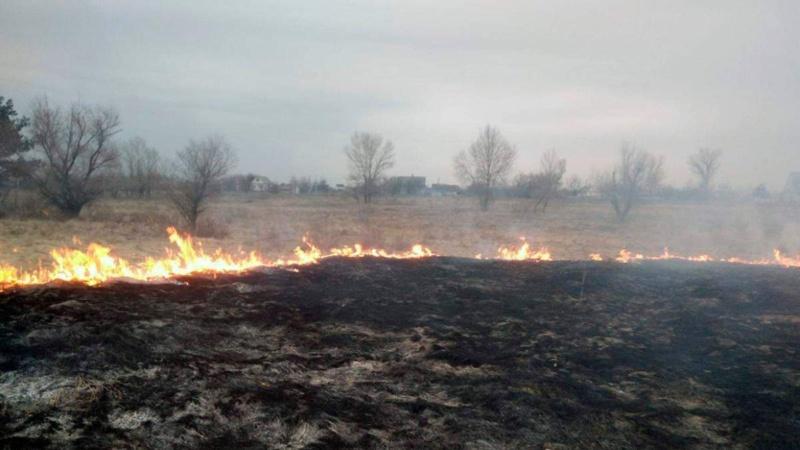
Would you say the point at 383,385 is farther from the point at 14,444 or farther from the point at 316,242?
the point at 316,242

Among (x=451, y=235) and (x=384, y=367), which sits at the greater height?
(x=384, y=367)

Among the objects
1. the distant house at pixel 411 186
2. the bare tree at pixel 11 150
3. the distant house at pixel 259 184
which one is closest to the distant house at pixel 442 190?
the distant house at pixel 411 186

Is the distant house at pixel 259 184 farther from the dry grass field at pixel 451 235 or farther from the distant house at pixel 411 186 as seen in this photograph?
the dry grass field at pixel 451 235

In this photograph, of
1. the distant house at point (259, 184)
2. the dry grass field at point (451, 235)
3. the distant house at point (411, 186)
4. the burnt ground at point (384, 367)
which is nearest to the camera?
the burnt ground at point (384, 367)

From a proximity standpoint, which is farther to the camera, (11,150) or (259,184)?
(259,184)

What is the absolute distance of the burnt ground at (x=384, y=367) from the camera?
319cm

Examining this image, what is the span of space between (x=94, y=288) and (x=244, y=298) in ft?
4.85

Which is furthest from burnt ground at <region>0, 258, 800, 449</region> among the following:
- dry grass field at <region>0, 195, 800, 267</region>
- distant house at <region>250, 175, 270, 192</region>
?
distant house at <region>250, 175, 270, 192</region>

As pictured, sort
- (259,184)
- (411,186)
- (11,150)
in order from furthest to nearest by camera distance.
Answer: (259,184), (411,186), (11,150)

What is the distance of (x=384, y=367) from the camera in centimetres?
432

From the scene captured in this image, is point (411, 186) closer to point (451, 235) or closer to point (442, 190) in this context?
point (442, 190)

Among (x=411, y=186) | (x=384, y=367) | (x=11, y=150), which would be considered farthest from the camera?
(x=411, y=186)

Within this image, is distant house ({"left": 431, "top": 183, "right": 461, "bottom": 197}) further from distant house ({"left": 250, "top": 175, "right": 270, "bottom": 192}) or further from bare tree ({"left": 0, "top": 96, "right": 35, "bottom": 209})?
bare tree ({"left": 0, "top": 96, "right": 35, "bottom": 209})

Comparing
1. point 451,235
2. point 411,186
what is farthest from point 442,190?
point 451,235
